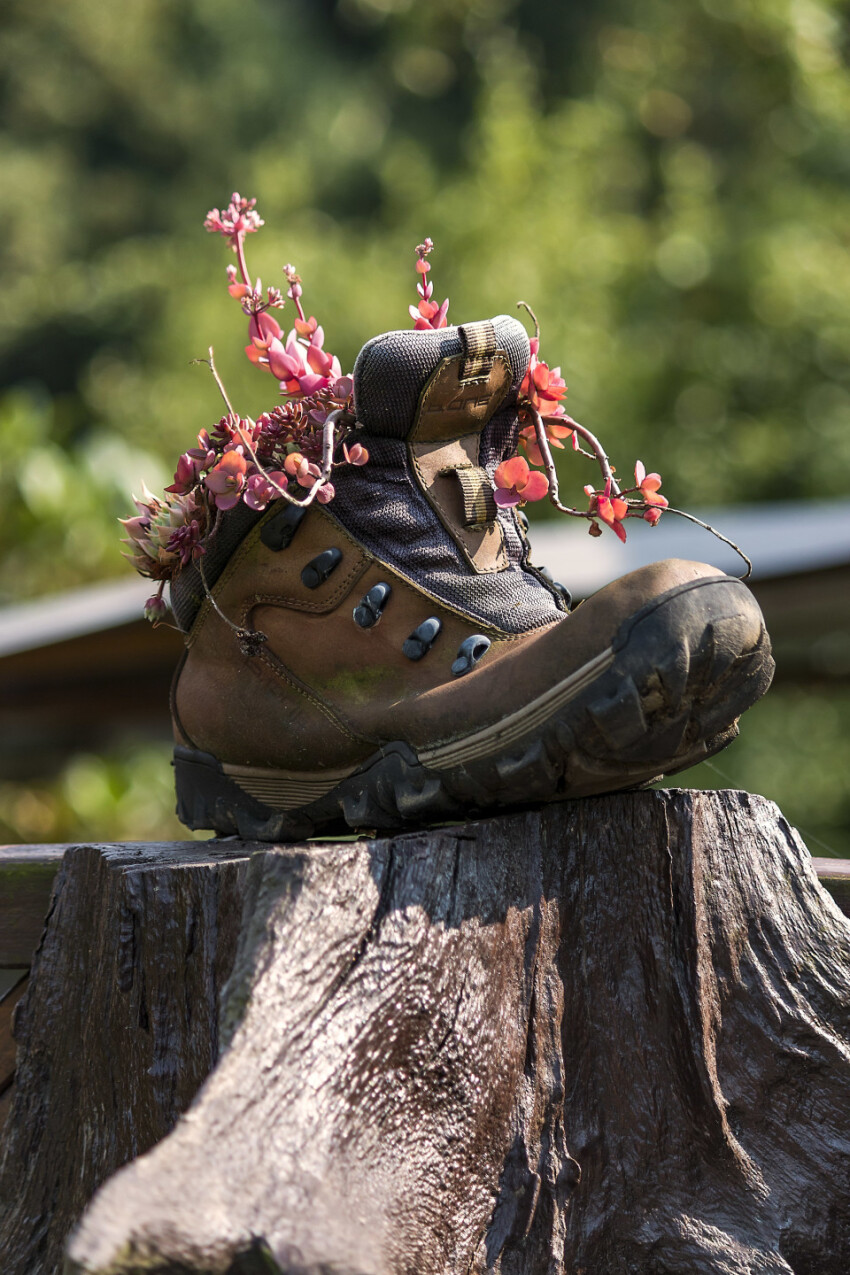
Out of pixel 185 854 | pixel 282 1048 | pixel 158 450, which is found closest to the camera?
pixel 282 1048

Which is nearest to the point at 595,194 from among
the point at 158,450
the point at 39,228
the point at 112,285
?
the point at 158,450

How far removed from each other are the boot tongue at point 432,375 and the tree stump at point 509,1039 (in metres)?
0.47

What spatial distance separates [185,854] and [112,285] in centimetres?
1248

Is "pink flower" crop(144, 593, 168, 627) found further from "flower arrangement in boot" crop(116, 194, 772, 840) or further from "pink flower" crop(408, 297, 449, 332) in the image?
"pink flower" crop(408, 297, 449, 332)

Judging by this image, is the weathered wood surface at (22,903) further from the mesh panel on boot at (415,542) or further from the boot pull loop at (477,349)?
the boot pull loop at (477,349)

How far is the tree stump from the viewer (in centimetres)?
113

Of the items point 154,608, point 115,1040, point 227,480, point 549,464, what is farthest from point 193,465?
point 115,1040

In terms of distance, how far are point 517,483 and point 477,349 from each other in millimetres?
158

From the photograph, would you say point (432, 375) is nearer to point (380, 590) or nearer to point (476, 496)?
point (476, 496)

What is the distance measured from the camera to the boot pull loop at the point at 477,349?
146cm

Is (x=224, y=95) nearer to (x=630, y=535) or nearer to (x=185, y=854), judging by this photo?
(x=630, y=535)

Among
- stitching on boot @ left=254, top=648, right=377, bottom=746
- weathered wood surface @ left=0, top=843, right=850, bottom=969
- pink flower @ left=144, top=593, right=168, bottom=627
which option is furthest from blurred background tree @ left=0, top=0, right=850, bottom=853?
stitching on boot @ left=254, top=648, right=377, bottom=746

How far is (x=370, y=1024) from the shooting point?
3.82ft

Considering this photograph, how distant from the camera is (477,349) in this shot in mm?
1471
